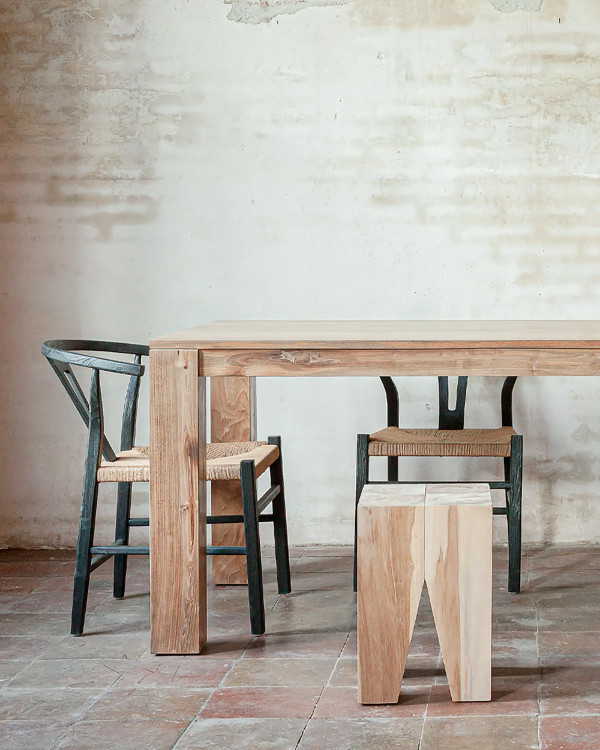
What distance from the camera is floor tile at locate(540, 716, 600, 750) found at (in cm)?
210

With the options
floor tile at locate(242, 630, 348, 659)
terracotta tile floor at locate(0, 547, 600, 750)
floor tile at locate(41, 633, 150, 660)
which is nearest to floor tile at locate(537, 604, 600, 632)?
terracotta tile floor at locate(0, 547, 600, 750)

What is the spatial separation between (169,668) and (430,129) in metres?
2.48

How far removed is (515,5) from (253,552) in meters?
2.54

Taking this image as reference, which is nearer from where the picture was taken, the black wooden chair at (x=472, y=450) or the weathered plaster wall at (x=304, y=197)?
the black wooden chair at (x=472, y=450)

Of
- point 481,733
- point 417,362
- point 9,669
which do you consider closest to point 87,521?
point 9,669

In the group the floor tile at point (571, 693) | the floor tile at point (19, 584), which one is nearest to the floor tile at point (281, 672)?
the floor tile at point (571, 693)

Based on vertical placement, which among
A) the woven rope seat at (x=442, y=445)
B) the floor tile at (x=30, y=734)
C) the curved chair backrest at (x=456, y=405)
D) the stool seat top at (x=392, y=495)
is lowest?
the floor tile at (x=30, y=734)

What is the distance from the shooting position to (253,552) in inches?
116

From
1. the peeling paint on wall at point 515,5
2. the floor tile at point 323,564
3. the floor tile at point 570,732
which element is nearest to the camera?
the floor tile at point 570,732

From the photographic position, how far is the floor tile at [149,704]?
7.61 ft

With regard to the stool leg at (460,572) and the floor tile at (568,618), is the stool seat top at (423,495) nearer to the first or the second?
the stool leg at (460,572)

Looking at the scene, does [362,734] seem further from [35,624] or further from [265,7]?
[265,7]

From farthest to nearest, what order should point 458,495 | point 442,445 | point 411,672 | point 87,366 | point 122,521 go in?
point 442,445 → point 122,521 → point 87,366 → point 411,672 → point 458,495

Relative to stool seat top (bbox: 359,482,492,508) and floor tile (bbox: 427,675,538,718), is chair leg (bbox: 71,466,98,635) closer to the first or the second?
stool seat top (bbox: 359,482,492,508)
